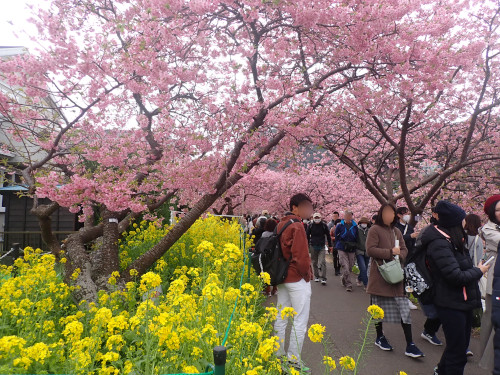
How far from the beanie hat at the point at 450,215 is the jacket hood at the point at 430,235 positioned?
110 mm

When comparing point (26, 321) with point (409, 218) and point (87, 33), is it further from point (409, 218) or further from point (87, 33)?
point (409, 218)

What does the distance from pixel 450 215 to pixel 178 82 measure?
4.74 meters

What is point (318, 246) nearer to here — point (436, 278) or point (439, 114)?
point (439, 114)

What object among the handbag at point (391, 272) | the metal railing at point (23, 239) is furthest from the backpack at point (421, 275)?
the metal railing at point (23, 239)

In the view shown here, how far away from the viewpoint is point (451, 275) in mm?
2707

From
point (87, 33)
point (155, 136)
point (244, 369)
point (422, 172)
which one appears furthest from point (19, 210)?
point (422, 172)

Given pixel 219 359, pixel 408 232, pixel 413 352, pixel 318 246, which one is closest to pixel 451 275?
pixel 413 352

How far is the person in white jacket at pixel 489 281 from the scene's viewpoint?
259 centimetres

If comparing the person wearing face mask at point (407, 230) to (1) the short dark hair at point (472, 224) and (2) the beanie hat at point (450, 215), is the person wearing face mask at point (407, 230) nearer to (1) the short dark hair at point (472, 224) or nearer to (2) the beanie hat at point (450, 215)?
(1) the short dark hair at point (472, 224)

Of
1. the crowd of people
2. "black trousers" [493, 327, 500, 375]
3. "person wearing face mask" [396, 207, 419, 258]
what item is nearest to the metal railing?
the crowd of people

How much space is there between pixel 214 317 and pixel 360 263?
535 centimetres

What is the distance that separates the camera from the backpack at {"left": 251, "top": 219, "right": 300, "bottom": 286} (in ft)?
11.3

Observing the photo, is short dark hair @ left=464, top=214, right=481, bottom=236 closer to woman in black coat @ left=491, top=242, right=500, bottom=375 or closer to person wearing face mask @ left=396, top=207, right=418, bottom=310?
person wearing face mask @ left=396, top=207, right=418, bottom=310

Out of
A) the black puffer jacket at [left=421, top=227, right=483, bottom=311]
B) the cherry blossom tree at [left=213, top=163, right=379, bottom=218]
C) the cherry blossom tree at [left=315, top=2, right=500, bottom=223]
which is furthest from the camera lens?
the cherry blossom tree at [left=213, top=163, right=379, bottom=218]
